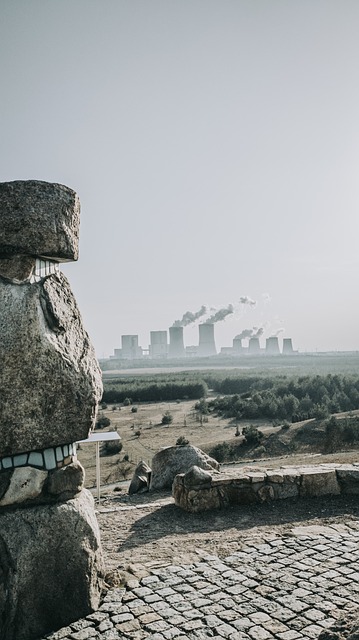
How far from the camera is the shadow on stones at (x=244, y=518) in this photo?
6.74m

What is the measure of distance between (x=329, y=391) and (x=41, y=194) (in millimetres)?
41810

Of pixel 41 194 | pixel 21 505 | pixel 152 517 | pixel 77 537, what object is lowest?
pixel 152 517

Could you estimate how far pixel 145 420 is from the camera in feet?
123

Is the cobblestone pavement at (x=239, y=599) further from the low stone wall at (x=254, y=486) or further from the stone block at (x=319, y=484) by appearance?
the stone block at (x=319, y=484)

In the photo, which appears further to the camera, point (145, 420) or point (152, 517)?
point (145, 420)

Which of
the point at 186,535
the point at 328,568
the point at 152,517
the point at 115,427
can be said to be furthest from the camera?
the point at 115,427

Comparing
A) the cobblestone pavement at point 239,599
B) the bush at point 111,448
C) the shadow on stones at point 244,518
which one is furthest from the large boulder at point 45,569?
the bush at point 111,448

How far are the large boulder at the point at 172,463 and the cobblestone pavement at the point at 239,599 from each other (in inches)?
172

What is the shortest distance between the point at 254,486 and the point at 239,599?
139 inches

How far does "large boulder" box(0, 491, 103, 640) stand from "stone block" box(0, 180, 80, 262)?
89.2 inches

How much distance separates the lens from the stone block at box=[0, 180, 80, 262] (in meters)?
4.12

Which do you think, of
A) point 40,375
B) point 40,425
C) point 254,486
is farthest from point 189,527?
point 40,375

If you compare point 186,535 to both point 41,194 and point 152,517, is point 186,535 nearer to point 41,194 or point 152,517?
point 152,517

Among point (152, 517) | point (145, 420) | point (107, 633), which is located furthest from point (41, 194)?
point (145, 420)
